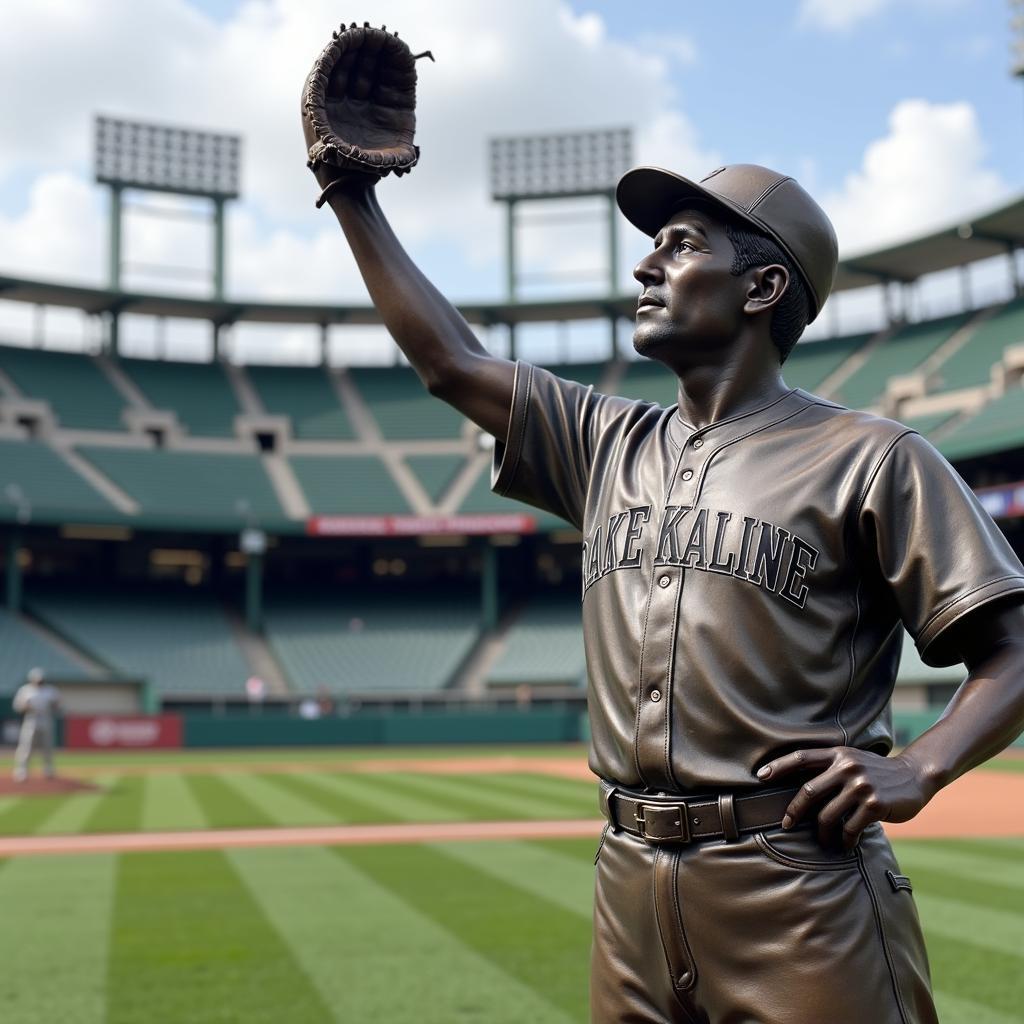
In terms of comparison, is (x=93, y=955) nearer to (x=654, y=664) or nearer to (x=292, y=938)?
(x=292, y=938)

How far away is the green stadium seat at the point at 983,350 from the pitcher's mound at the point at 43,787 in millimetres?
27450

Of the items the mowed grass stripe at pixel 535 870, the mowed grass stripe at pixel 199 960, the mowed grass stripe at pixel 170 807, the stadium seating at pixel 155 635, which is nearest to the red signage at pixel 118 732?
the stadium seating at pixel 155 635

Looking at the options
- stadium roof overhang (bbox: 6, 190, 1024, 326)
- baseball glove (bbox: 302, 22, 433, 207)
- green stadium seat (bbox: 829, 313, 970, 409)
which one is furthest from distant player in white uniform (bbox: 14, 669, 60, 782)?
green stadium seat (bbox: 829, 313, 970, 409)

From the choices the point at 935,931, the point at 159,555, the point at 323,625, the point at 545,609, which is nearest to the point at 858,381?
the point at 545,609

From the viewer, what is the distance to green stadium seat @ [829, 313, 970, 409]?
3903 cm

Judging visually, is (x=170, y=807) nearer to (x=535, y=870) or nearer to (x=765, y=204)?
(x=535, y=870)

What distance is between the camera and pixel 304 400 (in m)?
45.6

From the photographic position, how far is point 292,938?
7.84 m

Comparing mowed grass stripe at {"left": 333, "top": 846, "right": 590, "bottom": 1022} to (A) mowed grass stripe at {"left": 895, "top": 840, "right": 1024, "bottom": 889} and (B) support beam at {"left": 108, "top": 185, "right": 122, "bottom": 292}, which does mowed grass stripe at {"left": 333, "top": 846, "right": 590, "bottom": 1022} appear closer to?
(A) mowed grass stripe at {"left": 895, "top": 840, "right": 1024, "bottom": 889}

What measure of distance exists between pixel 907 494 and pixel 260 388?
146 ft

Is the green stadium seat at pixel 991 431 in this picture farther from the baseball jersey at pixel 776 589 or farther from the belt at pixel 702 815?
the belt at pixel 702 815

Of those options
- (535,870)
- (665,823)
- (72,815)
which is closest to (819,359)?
(72,815)

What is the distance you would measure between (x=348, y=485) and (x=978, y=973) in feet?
120

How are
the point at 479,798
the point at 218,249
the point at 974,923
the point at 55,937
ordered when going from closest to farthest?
1. the point at 55,937
2. the point at 974,923
3. the point at 479,798
4. the point at 218,249
